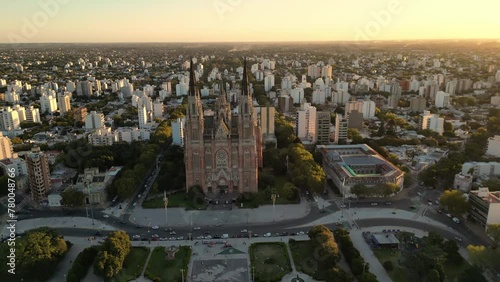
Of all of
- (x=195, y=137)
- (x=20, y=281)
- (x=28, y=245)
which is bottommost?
(x=20, y=281)

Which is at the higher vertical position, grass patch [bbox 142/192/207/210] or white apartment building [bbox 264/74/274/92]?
white apartment building [bbox 264/74/274/92]

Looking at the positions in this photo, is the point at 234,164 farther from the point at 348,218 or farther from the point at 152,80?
the point at 152,80

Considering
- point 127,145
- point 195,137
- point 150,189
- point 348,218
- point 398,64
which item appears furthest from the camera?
point 398,64

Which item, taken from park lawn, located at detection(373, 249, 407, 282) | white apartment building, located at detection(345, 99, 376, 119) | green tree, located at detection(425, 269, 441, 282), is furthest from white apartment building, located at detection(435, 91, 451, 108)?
green tree, located at detection(425, 269, 441, 282)

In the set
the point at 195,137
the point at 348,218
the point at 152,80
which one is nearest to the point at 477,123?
the point at 348,218

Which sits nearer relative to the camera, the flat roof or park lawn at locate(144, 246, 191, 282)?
park lawn at locate(144, 246, 191, 282)

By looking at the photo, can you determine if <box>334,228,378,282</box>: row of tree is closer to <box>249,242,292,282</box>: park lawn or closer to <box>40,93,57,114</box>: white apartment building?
<box>249,242,292,282</box>: park lawn
